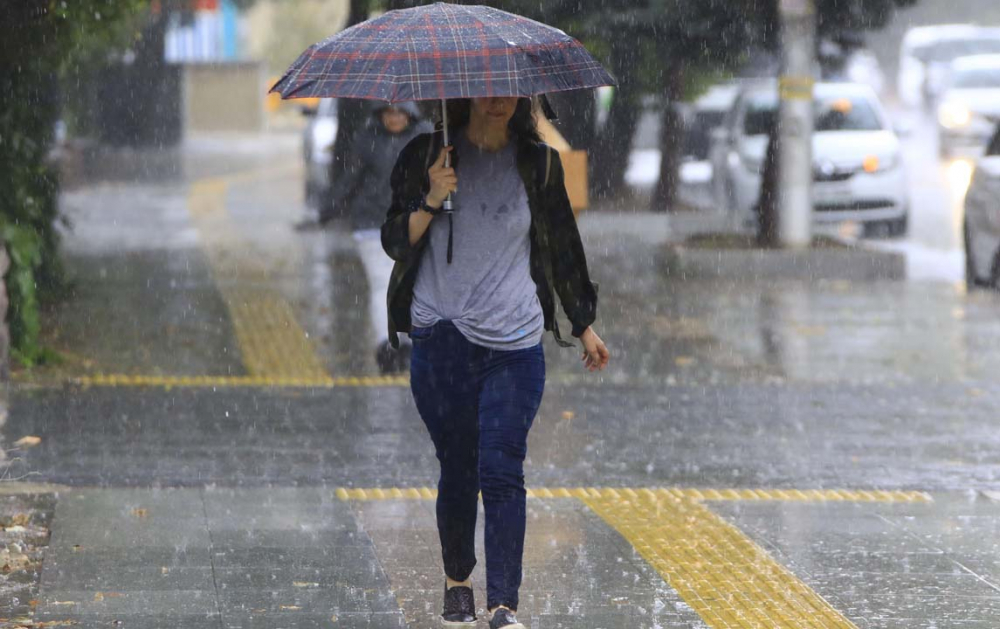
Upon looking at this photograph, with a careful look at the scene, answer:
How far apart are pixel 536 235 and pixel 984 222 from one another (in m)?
9.62

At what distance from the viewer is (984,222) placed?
1388cm

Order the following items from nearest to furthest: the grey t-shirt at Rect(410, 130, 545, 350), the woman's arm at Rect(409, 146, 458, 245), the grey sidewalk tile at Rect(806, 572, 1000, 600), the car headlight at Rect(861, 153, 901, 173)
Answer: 1. the woman's arm at Rect(409, 146, 458, 245)
2. the grey t-shirt at Rect(410, 130, 545, 350)
3. the grey sidewalk tile at Rect(806, 572, 1000, 600)
4. the car headlight at Rect(861, 153, 901, 173)

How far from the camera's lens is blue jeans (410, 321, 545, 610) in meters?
5.00

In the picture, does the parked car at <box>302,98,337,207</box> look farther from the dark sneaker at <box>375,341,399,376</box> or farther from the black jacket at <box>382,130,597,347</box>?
the black jacket at <box>382,130,597,347</box>

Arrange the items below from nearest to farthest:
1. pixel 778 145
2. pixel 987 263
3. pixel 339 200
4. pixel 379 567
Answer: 1. pixel 379 567
2. pixel 339 200
3. pixel 987 263
4. pixel 778 145

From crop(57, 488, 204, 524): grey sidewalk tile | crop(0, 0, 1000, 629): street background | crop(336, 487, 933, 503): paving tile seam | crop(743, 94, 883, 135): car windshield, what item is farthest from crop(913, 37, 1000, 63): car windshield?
crop(57, 488, 204, 524): grey sidewalk tile

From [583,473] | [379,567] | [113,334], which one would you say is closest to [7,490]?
[379,567]

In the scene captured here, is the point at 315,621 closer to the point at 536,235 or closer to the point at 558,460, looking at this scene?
the point at 536,235

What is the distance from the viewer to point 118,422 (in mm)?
8289

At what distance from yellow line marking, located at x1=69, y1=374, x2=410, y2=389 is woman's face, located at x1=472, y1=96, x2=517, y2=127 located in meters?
4.51

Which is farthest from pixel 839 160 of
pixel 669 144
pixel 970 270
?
pixel 970 270

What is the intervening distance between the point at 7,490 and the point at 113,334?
14.3 ft

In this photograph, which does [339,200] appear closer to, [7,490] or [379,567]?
[7,490]

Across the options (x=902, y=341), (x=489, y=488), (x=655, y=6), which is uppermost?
(x=655, y=6)
